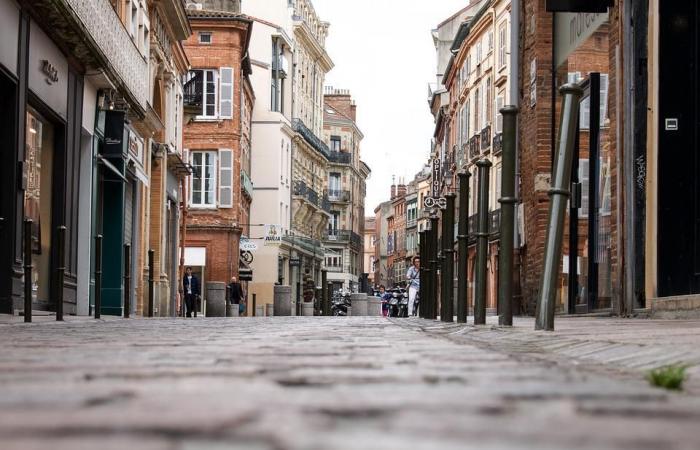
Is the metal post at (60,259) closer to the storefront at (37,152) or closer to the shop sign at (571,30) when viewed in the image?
the storefront at (37,152)

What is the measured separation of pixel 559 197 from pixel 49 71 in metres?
12.8

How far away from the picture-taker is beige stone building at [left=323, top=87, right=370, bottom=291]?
115m

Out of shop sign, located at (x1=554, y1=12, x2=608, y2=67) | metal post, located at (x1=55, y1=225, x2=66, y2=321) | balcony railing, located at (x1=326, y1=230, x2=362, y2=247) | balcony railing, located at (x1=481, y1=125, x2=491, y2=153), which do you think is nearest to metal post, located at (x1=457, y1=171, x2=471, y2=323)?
metal post, located at (x1=55, y1=225, x2=66, y2=321)

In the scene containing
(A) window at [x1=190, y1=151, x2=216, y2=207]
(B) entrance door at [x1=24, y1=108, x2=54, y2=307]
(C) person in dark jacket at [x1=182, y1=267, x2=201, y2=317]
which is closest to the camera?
(B) entrance door at [x1=24, y1=108, x2=54, y2=307]

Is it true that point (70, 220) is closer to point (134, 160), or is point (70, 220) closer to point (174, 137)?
point (134, 160)

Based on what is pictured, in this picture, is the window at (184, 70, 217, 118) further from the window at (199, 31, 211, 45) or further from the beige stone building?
the beige stone building

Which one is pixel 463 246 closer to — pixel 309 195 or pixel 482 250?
pixel 482 250

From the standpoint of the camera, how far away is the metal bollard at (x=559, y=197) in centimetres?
788

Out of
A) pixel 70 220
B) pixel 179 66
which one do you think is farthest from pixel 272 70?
pixel 70 220

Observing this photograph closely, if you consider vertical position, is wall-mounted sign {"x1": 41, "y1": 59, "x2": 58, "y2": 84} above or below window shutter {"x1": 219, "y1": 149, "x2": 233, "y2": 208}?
below

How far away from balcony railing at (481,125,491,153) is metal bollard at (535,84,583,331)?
145ft

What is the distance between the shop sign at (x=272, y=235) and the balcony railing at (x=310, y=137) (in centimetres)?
739

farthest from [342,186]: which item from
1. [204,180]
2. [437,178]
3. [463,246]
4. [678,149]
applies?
[463,246]

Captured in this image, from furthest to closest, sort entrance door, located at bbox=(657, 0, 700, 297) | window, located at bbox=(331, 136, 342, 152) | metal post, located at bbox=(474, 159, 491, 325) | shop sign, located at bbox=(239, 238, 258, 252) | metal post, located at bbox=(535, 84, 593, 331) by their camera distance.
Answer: window, located at bbox=(331, 136, 342, 152) < shop sign, located at bbox=(239, 238, 258, 252) < entrance door, located at bbox=(657, 0, 700, 297) < metal post, located at bbox=(474, 159, 491, 325) < metal post, located at bbox=(535, 84, 593, 331)
